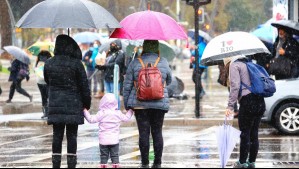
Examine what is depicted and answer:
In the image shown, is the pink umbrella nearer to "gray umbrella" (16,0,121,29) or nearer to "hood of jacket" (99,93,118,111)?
"gray umbrella" (16,0,121,29)

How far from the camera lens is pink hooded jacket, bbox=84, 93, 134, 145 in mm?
11750

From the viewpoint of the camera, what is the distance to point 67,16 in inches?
478

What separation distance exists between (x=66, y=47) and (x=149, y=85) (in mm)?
1157

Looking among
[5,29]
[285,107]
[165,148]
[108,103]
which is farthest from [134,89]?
[5,29]

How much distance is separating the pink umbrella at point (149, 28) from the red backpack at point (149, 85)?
1.60 ft

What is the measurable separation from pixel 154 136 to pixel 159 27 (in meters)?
1.45

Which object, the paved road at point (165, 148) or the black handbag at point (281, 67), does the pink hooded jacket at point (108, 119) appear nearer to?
the paved road at point (165, 148)

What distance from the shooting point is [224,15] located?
197 feet

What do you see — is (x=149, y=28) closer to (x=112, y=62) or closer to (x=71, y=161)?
(x=71, y=161)

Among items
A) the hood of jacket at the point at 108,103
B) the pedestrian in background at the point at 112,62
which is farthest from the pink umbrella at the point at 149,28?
the pedestrian in background at the point at 112,62

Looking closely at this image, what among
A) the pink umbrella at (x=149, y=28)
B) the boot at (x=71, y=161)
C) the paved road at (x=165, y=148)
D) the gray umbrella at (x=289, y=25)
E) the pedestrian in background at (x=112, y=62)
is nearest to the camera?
the boot at (x=71, y=161)

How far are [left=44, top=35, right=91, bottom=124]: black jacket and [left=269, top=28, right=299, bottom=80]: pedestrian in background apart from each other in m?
8.26

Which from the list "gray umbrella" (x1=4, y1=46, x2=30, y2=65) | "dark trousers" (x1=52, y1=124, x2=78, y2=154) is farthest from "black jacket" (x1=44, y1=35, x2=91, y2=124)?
"gray umbrella" (x1=4, y1=46, x2=30, y2=65)

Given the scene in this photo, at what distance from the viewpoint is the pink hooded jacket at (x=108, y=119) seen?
11750 mm
